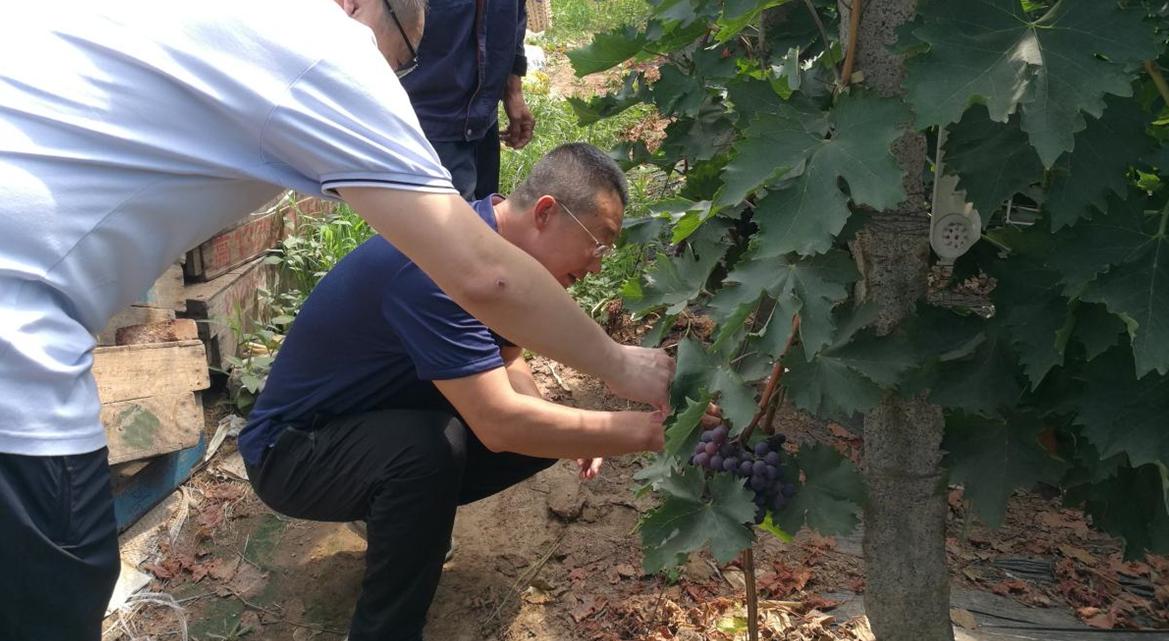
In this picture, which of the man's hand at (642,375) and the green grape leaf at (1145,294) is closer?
the green grape leaf at (1145,294)

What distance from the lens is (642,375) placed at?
2078 mm

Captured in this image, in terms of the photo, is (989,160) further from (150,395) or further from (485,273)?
(150,395)

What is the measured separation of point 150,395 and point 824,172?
261 cm

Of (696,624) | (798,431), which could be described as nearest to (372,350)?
(696,624)

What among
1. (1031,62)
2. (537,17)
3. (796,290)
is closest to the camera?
(1031,62)

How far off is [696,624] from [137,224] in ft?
5.96

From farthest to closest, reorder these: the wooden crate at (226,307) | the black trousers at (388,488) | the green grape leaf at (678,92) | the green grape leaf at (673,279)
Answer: the wooden crate at (226,307) → the black trousers at (388,488) → the green grape leaf at (678,92) → the green grape leaf at (673,279)

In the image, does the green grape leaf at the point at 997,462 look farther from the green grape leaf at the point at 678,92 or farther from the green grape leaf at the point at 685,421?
the green grape leaf at the point at 678,92

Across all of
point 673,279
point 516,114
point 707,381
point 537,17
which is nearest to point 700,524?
point 707,381

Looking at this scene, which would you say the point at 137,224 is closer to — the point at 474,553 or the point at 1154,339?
the point at 1154,339

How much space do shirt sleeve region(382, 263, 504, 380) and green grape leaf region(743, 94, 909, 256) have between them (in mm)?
930

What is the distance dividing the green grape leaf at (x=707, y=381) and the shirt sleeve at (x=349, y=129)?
0.61 metres

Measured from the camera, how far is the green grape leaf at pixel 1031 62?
4.58ft

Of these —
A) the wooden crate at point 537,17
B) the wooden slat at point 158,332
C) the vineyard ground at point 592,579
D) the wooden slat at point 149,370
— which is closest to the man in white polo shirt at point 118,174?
the vineyard ground at point 592,579
